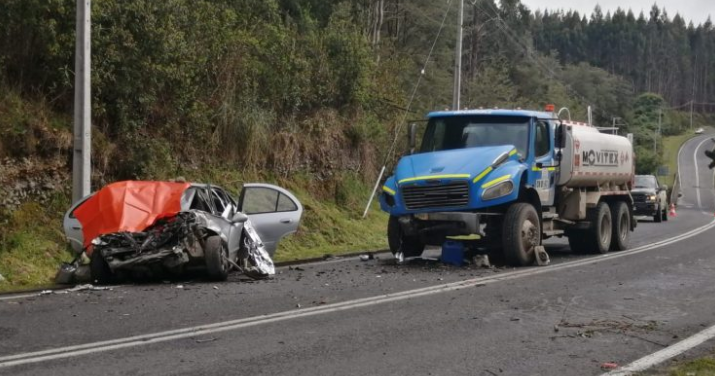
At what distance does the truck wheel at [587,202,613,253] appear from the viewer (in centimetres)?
1755

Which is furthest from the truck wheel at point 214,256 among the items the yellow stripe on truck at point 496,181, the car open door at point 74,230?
the yellow stripe on truck at point 496,181

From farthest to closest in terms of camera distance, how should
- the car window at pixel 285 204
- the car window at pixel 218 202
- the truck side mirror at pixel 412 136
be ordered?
the truck side mirror at pixel 412 136, the car window at pixel 285 204, the car window at pixel 218 202

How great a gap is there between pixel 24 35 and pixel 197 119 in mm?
4458

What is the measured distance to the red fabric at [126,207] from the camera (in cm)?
1191

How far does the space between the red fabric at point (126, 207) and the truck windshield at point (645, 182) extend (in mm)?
26555

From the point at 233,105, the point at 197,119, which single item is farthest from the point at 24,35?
the point at 233,105

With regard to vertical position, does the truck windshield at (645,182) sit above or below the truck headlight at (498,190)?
below

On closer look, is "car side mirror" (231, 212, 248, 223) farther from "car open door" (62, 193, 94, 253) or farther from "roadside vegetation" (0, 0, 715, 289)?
"roadside vegetation" (0, 0, 715, 289)

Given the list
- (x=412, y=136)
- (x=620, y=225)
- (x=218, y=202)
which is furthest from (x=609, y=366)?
(x=620, y=225)

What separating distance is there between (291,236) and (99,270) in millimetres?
8328

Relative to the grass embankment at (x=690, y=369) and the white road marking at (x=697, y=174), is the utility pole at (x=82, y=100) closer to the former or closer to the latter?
the grass embankment at (x=690, y=369)

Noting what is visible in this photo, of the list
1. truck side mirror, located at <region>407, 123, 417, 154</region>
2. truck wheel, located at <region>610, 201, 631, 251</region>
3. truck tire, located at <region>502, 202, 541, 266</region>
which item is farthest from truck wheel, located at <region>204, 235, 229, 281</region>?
truck wheel, located at <region>610, 201, 631, 251</region>

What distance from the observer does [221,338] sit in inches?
307

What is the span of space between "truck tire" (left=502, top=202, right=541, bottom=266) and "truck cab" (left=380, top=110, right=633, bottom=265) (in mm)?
17
